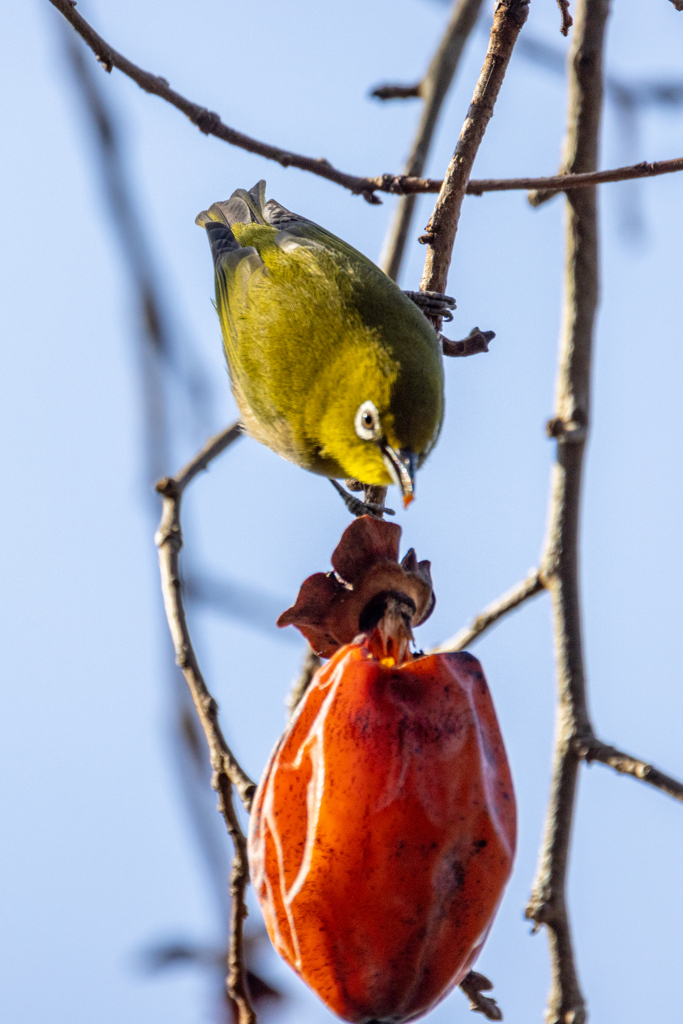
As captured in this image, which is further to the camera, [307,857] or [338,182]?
[338,182]

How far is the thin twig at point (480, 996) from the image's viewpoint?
1.86m

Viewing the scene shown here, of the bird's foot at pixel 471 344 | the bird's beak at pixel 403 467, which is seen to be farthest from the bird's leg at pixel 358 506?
the bird's foot at pixel 471 344

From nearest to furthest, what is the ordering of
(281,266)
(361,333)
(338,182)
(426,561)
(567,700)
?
1. (426,561)
2. (567,700)
3. (338,182)
4. (361,333)
5. (281,266)

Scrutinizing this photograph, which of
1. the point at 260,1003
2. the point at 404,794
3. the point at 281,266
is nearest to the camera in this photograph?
the point at 404,794

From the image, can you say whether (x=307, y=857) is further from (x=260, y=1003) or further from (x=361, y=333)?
(x=361, y=333)

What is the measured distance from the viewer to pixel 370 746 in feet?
5.81

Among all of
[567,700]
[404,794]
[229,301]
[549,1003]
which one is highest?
[229,301]

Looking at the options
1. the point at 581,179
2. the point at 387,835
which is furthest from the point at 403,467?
the point at 387,835

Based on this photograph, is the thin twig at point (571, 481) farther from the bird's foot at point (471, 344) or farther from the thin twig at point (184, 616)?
the thin twig at point (184, 616)

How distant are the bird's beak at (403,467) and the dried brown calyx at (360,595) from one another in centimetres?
80

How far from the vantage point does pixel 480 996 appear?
191 centimetres

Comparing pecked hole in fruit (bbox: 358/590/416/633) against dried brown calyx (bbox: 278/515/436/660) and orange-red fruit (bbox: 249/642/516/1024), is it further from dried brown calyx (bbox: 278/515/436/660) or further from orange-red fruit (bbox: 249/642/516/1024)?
orange-red fruit (bbox: 249/642/516/1024)

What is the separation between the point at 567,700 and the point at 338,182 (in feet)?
5.27

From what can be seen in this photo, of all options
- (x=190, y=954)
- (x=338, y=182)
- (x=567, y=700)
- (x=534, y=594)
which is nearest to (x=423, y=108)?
(x=338, y=182)
